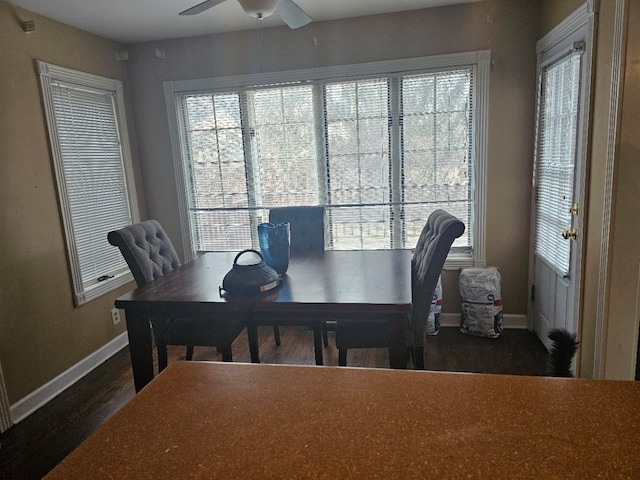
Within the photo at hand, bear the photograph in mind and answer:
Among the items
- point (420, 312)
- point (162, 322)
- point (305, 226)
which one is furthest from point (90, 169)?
point (420, 312)

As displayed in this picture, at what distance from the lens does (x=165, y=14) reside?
2883 millimetres

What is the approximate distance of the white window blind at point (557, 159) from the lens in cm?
244

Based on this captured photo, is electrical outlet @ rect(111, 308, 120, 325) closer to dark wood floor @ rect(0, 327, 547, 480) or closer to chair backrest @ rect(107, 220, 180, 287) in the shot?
dark wood floor @ rect(0, 327, 547, 480)

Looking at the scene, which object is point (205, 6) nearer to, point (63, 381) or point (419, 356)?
point (419, 356)

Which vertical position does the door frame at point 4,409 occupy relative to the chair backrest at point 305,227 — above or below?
below

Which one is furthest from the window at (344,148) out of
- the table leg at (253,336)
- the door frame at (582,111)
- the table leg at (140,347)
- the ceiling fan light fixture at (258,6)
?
the table leg at (140,347)

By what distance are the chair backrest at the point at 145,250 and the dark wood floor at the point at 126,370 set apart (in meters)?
0.83

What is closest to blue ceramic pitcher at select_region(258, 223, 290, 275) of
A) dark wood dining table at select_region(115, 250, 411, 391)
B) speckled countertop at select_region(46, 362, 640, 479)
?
dark wood dining table at select_region(115, 250, 411, 391)

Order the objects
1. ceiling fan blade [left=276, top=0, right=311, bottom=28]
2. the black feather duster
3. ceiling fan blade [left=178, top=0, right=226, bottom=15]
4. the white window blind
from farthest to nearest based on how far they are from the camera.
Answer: the white window blind, ceiling fan blade [left=276, top=0, right=311, bottom=28], ceiling fan blade [left=178, top=0, right=226, bottom=15], the black feather duster

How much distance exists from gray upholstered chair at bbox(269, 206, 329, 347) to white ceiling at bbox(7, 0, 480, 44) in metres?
1.38

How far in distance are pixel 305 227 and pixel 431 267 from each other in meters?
1.25

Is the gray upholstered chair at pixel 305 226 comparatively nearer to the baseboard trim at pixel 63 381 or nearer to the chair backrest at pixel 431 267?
the chair backrest at pixel 431 267

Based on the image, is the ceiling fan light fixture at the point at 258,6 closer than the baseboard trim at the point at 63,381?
Yes

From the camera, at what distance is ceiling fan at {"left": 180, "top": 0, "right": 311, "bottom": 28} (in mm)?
1961
